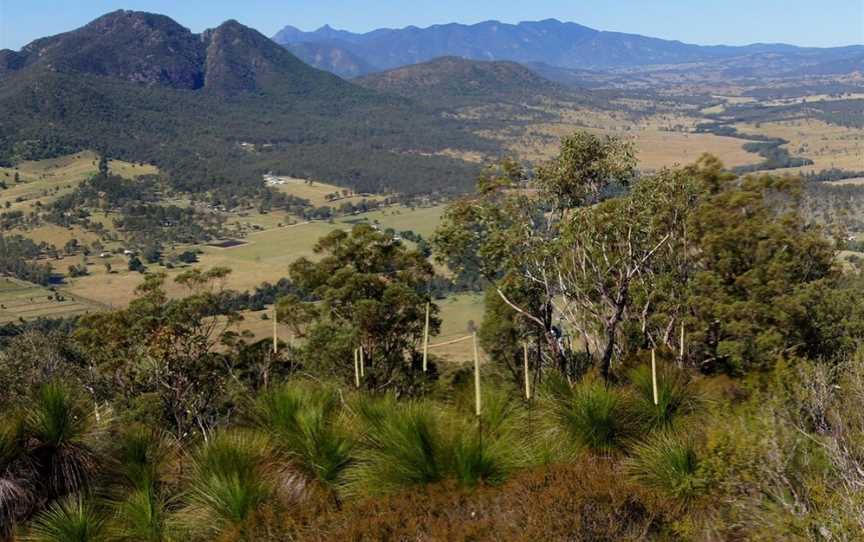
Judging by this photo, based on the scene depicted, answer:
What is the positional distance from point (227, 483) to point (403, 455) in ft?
3.76

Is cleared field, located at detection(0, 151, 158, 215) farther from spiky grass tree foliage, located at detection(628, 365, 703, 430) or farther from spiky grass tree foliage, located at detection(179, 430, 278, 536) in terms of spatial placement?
spiky grass tree foliage, located at detection(628, 365, 703, 430)

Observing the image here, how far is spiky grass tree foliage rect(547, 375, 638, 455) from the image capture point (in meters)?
5.77

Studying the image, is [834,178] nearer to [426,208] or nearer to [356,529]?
→ [426,208]

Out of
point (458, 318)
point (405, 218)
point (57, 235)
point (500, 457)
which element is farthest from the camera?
point (405, 218)

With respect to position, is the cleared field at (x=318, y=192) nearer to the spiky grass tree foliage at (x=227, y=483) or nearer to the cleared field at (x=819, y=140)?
the cleared field at (x=819, y=140)

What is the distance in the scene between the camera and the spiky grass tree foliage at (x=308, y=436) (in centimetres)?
539

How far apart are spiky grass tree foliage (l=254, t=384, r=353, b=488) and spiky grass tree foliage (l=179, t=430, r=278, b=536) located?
0.56 ft

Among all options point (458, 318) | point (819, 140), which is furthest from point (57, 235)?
point (819, 140)

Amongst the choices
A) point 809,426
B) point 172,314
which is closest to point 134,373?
point 172,314

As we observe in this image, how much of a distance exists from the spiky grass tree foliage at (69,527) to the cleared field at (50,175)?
108419 mm

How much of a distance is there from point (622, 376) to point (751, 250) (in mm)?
6708

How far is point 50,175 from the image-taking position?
125188 mm

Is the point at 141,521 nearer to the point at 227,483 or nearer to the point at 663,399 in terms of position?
the point at 227,483

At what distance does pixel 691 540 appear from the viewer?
4.62 meters
